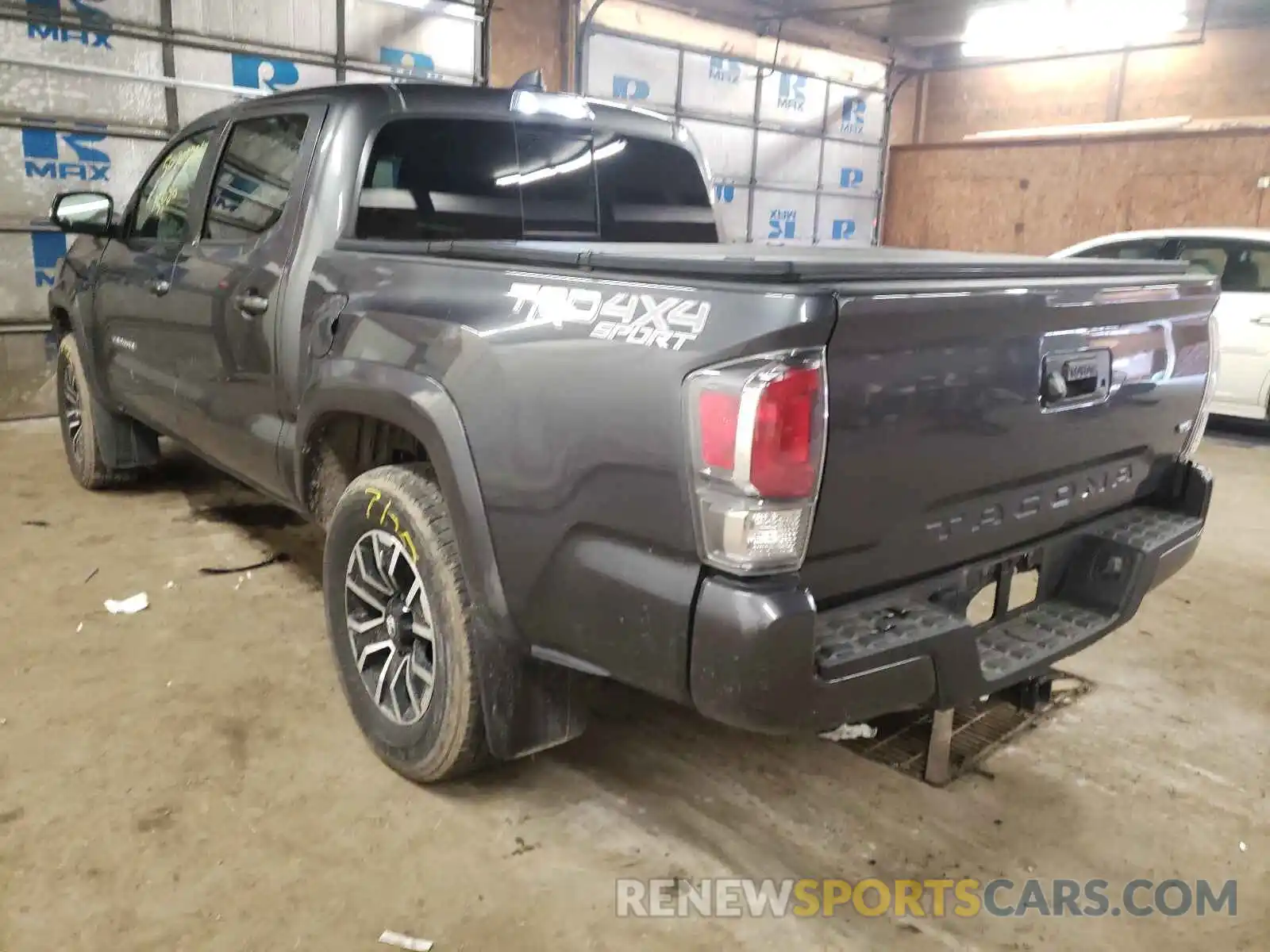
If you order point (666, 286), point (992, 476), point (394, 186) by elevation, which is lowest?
point (992, 476)

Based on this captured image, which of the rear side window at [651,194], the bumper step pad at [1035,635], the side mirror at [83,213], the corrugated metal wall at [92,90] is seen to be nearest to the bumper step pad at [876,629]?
the bumper step pad at [1035,635]

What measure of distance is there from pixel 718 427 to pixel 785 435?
11 centimetres

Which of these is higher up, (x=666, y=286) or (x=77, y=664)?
(x=666, y=286)

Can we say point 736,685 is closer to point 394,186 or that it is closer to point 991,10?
point 394,186

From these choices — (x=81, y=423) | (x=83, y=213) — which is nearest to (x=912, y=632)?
(x=83, y=213)

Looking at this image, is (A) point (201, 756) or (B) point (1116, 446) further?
(A) point (201, 756)

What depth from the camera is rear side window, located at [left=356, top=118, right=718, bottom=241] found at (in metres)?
2.84

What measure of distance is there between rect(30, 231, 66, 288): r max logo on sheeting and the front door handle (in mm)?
5456

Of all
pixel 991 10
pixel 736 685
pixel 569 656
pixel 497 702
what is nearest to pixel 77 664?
pixel 497 702

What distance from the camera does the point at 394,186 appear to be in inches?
112

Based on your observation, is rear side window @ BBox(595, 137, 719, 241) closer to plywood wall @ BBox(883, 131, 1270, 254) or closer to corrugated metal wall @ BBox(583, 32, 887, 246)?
corrugated metal wall @ BBox(583, 32, 887, 246)

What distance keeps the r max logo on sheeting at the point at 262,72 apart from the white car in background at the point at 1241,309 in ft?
21.2

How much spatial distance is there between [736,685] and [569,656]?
45cm

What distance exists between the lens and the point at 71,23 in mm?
7070
